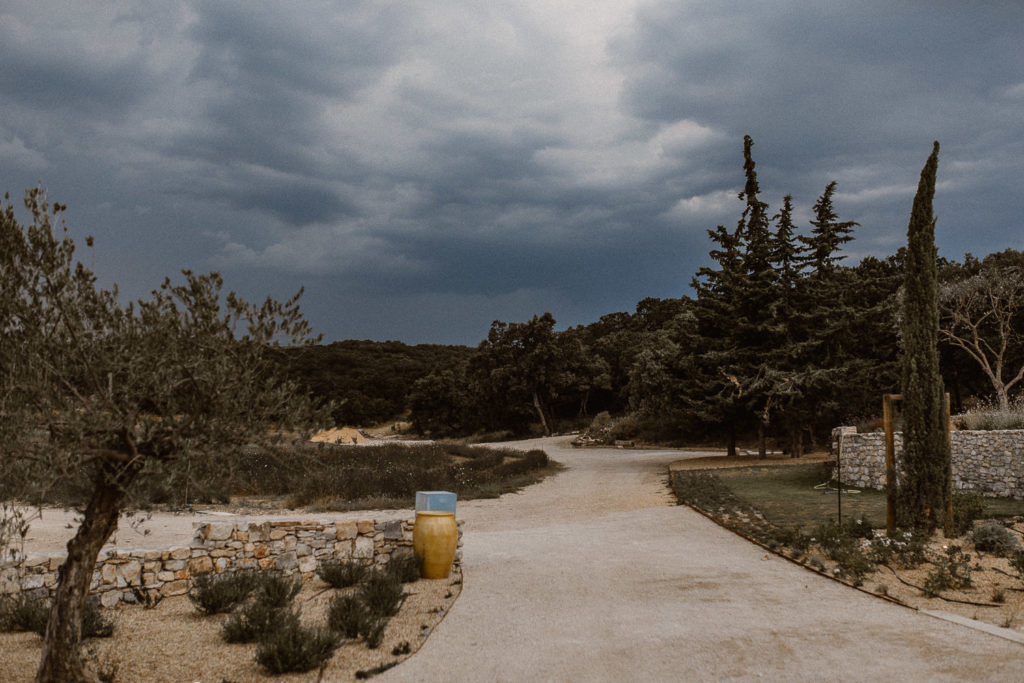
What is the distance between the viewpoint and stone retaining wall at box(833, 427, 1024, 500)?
50.4 feet

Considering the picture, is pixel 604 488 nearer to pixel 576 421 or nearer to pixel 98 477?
pixel 98 477

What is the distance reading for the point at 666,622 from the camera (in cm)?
680

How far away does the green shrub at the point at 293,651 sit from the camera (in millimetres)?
5426

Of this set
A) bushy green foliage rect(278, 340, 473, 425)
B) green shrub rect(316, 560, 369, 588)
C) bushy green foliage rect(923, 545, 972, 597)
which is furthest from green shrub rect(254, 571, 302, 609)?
bushy green foliage rect(278, 340, 473, 425)

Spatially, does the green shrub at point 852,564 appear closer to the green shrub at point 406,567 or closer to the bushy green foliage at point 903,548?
the bushy green foliage at point 903,548

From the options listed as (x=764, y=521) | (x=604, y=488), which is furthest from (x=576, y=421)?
(x=764, y=521)

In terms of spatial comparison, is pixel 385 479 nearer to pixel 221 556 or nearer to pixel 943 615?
pixel 221 556

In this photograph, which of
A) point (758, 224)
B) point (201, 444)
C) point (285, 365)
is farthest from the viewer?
point (758, 224)

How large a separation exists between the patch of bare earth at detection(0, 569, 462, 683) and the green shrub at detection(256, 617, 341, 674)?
0.25 ft

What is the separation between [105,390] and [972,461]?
1864cm

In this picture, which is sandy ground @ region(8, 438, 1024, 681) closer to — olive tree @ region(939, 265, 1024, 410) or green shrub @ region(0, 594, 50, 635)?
green shrub @ region(0, 594, 50, 635)

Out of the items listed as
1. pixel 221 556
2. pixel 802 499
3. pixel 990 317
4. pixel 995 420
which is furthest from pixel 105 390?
pixel 990 317

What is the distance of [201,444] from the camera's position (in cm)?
464

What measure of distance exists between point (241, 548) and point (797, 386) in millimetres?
21095
